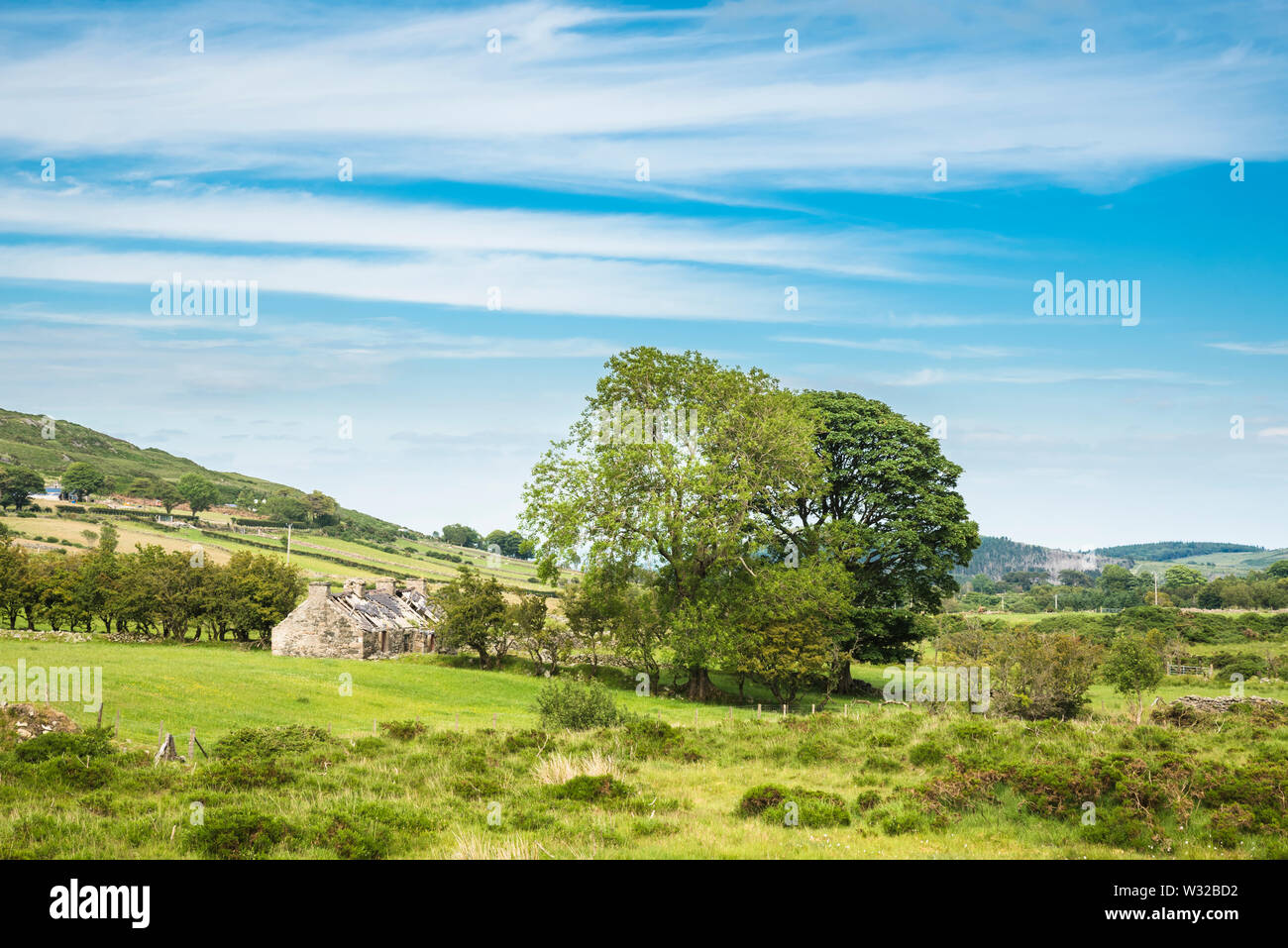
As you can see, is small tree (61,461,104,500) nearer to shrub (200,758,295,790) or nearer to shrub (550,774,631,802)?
shrub (200,758,295,790)

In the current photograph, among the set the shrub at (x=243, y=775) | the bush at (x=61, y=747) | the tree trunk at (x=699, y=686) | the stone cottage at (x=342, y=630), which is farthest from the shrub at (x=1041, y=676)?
the stone cottage at (x=342, y=630)

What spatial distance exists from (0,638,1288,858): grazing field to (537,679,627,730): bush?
1524 millimetres

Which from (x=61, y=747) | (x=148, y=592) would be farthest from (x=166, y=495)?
(x=61, y=747)

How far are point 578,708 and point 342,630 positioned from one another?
38113 mm

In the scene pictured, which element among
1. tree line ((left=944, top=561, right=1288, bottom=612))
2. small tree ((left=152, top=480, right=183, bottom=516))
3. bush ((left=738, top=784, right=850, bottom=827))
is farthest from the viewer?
small tree ((left=152, top=480, right=183, bottom=516))

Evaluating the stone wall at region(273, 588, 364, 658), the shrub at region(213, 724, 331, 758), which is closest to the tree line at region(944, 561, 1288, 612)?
the stone wall at region(273, 588, 364, 658)

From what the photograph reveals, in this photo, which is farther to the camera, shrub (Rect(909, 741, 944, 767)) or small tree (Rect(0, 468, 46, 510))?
small tree (Rect(0, 468, 46, 510))

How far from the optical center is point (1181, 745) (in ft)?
72.6

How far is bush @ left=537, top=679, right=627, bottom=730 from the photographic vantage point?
1147 inches

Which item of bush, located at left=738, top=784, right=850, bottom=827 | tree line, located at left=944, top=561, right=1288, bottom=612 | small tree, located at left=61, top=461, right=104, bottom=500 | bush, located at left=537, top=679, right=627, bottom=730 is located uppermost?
small tree, located at left=61, top=461, right=104, bottom=500

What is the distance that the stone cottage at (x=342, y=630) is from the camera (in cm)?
6159
